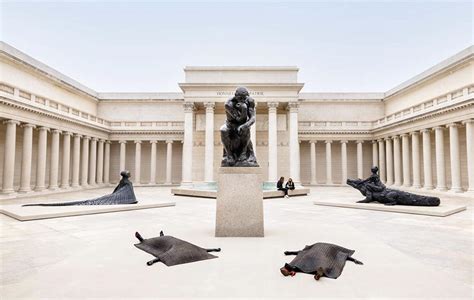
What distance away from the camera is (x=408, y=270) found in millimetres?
5117

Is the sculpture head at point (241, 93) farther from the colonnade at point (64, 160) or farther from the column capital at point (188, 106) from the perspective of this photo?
the column capital at point (188, 106)

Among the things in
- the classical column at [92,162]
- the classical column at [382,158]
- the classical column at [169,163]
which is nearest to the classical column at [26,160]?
the classical column at [92,162]

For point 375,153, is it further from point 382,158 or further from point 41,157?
point 41,157

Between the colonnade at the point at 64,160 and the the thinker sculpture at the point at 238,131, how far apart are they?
917 inches

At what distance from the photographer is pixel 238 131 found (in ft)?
28.6

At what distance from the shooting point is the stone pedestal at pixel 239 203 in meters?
7.66

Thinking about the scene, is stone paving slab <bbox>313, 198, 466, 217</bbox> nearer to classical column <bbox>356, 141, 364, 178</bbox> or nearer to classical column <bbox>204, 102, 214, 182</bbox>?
classical column <bbox>204, 102, 214, 182</bbox>

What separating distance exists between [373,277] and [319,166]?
40653 millimetres

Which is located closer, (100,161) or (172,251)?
(172,251)

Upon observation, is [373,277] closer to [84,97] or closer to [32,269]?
[32,269]

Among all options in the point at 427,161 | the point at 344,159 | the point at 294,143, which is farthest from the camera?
the point at 344,159

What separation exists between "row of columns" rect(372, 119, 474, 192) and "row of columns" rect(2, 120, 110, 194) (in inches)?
1535

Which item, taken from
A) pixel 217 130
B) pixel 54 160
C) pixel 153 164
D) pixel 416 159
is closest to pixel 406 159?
pixel 416 159

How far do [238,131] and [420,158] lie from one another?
33965 mm
